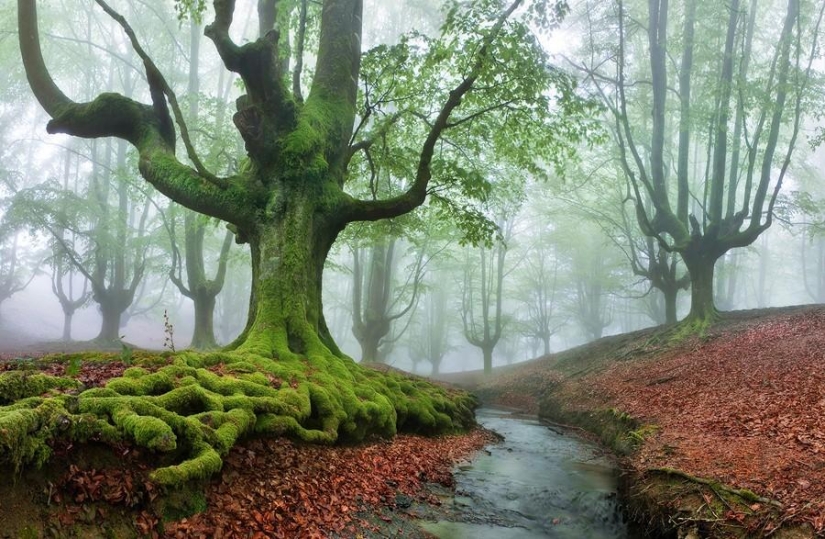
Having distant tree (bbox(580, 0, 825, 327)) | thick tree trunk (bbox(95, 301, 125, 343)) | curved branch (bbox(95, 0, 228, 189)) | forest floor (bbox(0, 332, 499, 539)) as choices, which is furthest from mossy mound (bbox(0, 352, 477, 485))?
thick tree trunk (bbox(95, 301, 125, 343))

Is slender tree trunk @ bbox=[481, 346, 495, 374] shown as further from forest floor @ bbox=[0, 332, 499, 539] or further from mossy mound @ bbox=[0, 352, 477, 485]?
forest floor @ bbox=[0, 332, 499, 539]

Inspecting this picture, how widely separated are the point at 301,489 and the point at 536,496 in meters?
3.59

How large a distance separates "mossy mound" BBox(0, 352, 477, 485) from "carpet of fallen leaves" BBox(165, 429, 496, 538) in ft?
0.76

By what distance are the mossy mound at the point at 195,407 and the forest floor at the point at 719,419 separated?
385cm

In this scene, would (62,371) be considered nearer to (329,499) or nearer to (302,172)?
(329,499)

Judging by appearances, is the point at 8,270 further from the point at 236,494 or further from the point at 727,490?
the point at 727,490

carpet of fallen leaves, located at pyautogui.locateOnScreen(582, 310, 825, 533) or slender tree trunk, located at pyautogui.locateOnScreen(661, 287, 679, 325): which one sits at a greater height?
slender tree trunk, located at pyautogui.locateOnScreen(661, 287, 679, 325)

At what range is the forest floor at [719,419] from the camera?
4.54 metres

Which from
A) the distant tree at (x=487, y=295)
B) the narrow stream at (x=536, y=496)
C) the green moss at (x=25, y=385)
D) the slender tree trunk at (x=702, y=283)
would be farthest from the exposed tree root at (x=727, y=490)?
the distant tree at (x=487, y=295)

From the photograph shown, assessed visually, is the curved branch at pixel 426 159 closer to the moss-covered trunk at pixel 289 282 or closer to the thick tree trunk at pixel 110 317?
the moss-covered trunk at pixel 289 282

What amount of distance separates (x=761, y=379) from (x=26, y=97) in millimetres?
36429

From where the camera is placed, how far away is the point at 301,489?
4512 millimetres

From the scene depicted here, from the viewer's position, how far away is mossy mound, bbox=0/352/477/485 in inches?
129

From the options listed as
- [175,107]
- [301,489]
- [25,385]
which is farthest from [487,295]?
[25,385]
